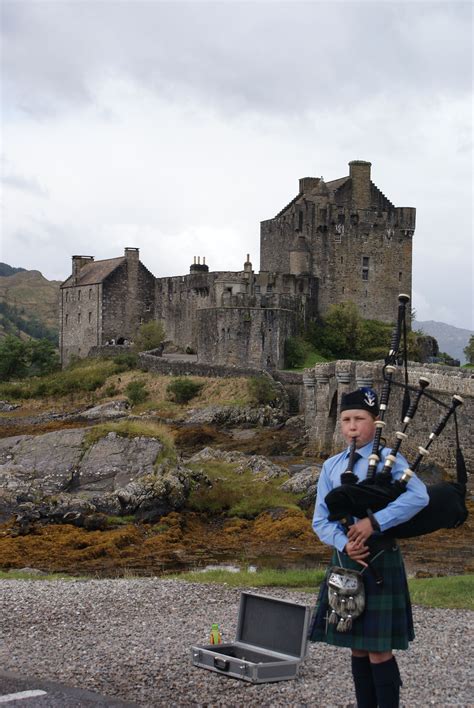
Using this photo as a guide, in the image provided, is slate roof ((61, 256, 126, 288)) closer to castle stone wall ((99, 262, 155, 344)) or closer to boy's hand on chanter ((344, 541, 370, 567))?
castle stone wall ((99, 262, 155, 344))

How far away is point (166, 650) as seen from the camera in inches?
372

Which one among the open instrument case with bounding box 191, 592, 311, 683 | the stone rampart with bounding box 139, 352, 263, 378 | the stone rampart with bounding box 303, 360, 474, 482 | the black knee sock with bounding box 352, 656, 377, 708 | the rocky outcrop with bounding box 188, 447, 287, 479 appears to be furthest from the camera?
the stone rampart with bounding box 139, 352, 263, 378

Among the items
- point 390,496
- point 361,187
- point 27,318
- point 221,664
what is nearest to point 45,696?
point 221,664

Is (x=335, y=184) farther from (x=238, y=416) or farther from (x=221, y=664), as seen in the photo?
(x=221, y=664)

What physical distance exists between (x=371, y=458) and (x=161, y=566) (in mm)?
10651

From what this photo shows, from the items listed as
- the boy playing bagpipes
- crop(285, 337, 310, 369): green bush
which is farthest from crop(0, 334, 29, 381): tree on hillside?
the boy playing bagpipes

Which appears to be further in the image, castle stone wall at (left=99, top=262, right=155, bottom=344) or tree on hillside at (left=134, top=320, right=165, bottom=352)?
castle stone wall at (left=99, top=262, right=155, bottom=344)

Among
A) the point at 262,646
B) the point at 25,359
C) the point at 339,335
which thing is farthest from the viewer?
the point at 25,359

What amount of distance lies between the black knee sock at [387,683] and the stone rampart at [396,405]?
511 inches

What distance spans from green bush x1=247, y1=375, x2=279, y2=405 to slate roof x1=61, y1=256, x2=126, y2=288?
2405 cm

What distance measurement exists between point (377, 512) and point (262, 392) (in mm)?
35899

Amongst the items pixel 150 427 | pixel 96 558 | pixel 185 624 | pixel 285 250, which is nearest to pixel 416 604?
pixel 185 624

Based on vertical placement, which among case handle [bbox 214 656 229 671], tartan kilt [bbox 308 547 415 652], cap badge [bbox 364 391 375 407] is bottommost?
case handle [bbox 214 656 229 671]

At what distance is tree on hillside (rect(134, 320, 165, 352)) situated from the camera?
60719 millimetres
